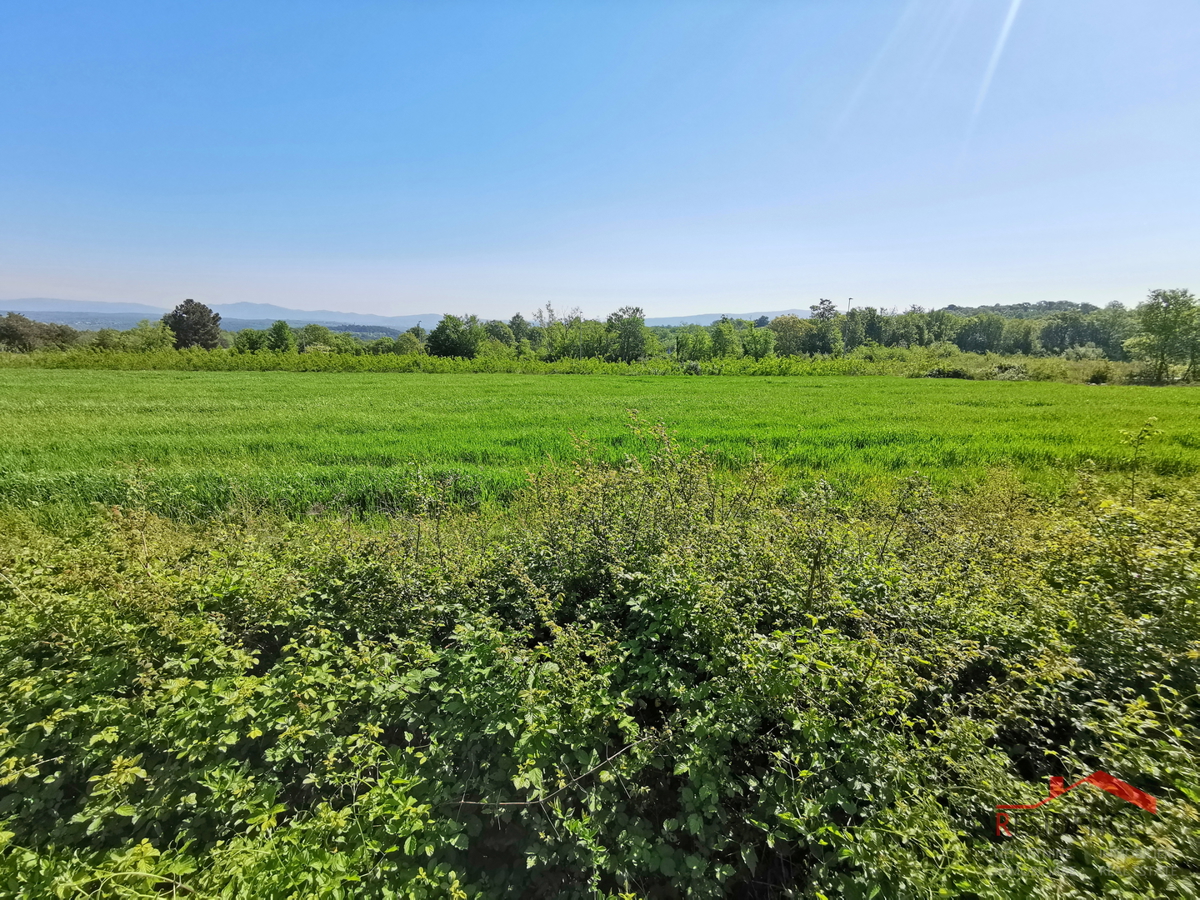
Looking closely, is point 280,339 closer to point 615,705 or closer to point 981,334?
point 615,705

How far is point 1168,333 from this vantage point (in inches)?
1479

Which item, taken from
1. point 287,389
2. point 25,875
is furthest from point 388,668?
point 287,389

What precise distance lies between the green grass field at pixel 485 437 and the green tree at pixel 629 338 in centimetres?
3942

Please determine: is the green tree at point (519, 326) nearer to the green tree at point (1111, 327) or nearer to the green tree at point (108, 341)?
the green tree at point (108, 341)

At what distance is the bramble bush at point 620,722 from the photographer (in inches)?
74.8

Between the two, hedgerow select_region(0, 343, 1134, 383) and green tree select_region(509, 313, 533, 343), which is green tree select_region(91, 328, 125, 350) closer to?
hedgerow select_region(0, 343, 1134, 383)

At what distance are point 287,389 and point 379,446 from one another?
18961 millimetres

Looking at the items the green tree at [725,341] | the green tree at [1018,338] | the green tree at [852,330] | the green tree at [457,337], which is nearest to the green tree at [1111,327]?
the green tree at [1018,338]

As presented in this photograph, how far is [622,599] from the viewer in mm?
3500

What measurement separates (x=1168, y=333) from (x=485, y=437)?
56405 millimetres

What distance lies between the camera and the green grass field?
784cm

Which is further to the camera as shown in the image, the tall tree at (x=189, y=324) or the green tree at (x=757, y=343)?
the tall tree at (x=189, y=324)

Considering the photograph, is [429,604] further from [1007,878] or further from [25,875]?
[1007,878]

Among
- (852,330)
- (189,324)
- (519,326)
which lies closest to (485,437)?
(189,324)
